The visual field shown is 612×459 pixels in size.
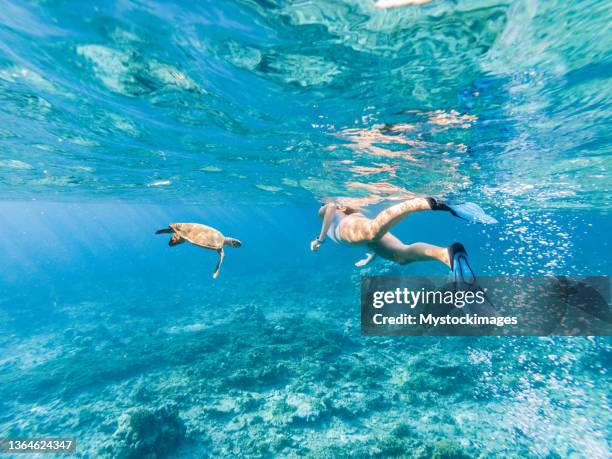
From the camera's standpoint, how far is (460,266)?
13.6 ft

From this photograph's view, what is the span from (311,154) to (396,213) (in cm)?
1001

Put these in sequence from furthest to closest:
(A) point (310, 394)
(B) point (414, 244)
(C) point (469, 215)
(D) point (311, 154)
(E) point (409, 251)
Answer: (D) point (311, 154) → (A) point (310, 394) → (E) point (409, 251) → (B) point (414, 244) → (C) point (469, 215)

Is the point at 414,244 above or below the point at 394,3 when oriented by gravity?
below

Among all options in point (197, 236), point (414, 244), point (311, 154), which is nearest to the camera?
point (197, 236)

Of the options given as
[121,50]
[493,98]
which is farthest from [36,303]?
[493,98]

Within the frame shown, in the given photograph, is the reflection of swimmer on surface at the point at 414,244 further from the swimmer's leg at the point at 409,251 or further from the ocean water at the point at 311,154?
the ocean water at the point at 311,154

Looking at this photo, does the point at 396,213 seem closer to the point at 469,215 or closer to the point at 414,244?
the point at 414,244

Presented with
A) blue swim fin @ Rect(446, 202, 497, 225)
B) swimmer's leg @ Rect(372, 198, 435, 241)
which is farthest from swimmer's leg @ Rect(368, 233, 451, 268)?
blue swim fin @ Rect(446, 202, 497, 225)

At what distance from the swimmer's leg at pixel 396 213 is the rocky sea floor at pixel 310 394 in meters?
6.99

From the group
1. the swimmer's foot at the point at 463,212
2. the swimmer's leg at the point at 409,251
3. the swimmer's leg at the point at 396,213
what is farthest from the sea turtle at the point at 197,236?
the swimmer's leg at the point at 409,251

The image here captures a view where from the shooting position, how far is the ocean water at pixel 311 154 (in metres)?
6.02

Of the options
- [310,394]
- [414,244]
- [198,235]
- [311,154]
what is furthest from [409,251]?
[311,154]

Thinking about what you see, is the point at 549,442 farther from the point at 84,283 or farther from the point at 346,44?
the point at 84,283

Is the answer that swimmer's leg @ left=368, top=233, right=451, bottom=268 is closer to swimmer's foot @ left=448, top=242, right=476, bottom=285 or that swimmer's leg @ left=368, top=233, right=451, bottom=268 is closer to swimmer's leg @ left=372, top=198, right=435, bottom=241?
swimmer's foot @ left=448, top=242, right=476, bottom=285
